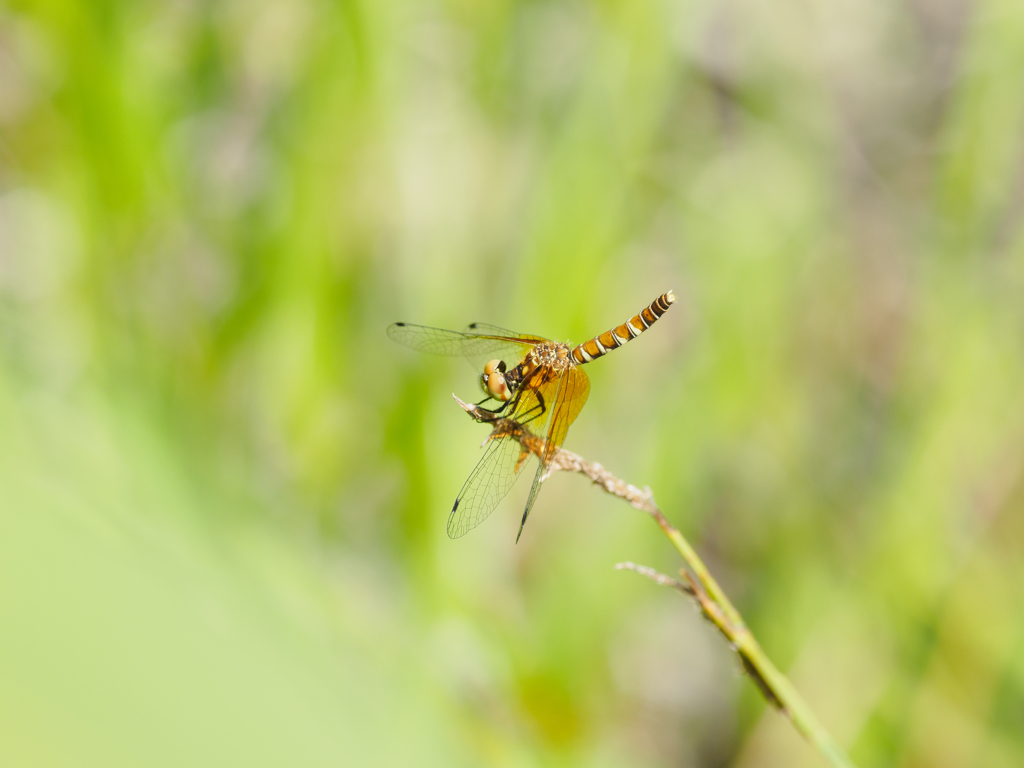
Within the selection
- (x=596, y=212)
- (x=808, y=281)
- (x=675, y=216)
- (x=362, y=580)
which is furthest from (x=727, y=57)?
(x=362, y=580)

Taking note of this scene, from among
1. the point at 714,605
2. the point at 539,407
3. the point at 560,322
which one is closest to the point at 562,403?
the point at 539,407

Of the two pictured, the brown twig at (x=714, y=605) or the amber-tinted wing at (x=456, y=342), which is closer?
the brown twig at (x=714, y=605)

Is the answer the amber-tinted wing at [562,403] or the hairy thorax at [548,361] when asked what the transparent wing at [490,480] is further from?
the hairy thorax at [548,361]

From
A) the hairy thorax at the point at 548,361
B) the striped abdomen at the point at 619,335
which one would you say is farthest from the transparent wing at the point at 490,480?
the striped abdomen at the point at 619,335

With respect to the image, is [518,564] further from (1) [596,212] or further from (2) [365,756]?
(2) [365,756]

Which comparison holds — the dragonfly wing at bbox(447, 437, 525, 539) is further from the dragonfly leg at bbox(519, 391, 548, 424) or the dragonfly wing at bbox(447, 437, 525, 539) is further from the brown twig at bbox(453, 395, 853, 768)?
the brown twig at bbox(453, 395, 853, 768)

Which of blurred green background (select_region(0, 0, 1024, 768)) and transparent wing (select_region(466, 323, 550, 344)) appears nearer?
transparent wing (select_region(466, 323, 550, 344))

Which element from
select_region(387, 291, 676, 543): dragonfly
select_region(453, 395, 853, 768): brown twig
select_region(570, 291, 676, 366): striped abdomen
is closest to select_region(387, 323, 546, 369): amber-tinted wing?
select_region(387, 291, 676, 543): dragonfly
